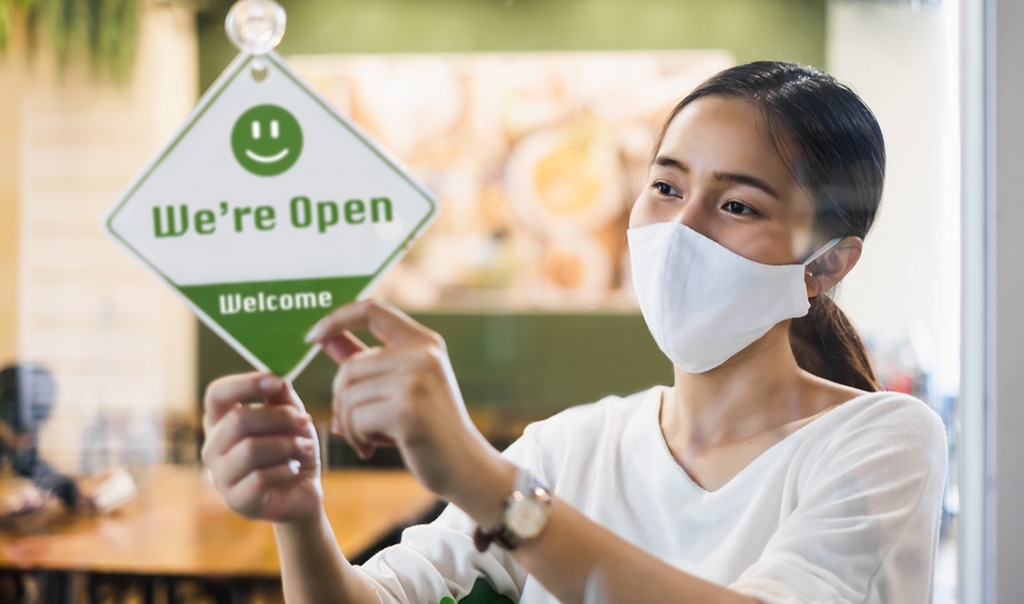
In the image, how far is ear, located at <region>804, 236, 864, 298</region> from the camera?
2.40ft

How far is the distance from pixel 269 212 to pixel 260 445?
0.63 ft

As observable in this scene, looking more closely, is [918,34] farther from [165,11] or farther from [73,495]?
[73,495]

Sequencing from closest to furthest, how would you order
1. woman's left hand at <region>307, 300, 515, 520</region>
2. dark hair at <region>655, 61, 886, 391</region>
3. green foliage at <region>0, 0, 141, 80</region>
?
woman's left hand at <region>307, 300, 515, 520</region>, dark hair at <region>655, 61, 886, 391</region>, green foliage at <region>0, 0, 141, 80</region>

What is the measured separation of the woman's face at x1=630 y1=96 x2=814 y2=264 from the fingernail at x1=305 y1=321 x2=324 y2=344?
11.5 inches

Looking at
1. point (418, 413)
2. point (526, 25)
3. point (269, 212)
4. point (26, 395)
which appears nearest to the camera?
point (418, 413)

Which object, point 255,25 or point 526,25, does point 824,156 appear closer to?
point 526,25

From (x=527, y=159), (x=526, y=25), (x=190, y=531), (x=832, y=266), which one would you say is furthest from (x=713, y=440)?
(x=190, y=531)

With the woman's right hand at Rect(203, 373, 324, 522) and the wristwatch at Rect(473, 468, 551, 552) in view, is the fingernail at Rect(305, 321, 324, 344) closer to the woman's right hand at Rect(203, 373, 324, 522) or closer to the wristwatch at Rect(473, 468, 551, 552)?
the woman's right hand at Rect(203, 373, 324, 522)

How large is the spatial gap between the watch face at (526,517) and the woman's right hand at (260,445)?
0.19 m

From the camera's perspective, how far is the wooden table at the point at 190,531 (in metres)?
0.78

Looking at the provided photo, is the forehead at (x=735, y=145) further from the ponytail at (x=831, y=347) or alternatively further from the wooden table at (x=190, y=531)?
Result: the wooden table at (x=190, y=531)

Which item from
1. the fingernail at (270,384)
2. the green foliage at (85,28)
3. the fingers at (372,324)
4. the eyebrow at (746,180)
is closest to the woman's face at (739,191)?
the eyebrow at (746,180)

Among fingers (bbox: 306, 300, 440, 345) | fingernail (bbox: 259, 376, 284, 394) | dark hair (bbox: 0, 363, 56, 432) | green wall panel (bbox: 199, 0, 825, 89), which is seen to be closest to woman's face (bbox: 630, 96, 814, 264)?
green wall panel (bbox: 199, 0, 825, 89)

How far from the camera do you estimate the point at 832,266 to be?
74cm
